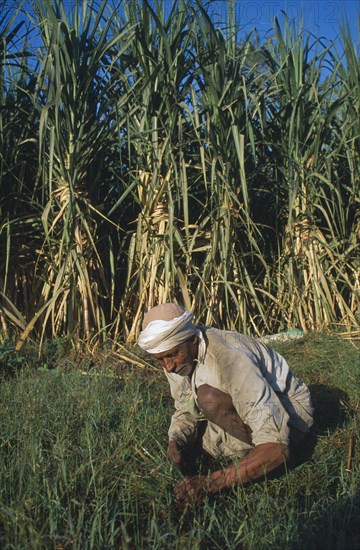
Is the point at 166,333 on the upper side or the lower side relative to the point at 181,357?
upper

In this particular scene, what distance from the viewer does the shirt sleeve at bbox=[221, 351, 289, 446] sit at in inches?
102

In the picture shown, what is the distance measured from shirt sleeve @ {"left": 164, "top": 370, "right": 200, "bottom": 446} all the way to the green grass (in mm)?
110

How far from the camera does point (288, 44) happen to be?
5738 millimetres

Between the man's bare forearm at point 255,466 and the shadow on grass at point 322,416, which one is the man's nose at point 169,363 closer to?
the man's bare forearm at point 255,466

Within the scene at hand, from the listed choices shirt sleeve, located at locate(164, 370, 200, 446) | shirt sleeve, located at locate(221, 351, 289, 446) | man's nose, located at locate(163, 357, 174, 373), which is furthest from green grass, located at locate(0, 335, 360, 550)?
man's nose, located at locate(163, 357, 174, 373)

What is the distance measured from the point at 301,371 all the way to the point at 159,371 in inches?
37.3

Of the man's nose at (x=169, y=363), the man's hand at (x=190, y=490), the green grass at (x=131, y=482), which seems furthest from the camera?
the man's nose at (x=169, y=363)

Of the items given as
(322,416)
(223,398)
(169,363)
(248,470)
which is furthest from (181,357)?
(322,416)

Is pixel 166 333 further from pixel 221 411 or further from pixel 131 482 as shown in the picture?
pixel 131 482

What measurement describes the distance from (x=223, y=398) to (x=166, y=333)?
38 cm

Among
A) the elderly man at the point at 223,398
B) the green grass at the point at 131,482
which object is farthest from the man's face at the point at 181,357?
the green grass at the point at 131,482

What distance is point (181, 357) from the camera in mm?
2812

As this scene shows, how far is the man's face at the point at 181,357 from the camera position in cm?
279

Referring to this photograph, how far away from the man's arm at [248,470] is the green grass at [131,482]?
62mm
